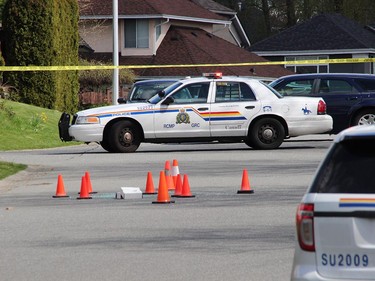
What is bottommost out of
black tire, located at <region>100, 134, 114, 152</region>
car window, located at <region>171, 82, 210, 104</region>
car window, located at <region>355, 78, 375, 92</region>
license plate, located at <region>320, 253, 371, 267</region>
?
black tire, located at <region>100, 134, 114, 152</region>

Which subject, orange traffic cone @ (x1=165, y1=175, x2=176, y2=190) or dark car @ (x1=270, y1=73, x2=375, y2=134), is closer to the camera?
orange traffic cone @ (x1=165, y1=175, x2=176, y2=190)

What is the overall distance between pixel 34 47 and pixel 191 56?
1880cm

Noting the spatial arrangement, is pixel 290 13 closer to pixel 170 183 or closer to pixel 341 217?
pixel 170 183

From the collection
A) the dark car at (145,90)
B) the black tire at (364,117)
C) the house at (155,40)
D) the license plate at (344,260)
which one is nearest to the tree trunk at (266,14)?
the house at (155,40)

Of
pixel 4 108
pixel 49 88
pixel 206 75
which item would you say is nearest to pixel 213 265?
pixel 206 75

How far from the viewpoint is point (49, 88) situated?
3794 cm

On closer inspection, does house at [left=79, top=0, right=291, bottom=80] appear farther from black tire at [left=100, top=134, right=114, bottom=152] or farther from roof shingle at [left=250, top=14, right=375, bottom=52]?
black tire at [left=100, top=134, right=114, bottom=152]

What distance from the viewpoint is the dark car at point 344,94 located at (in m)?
28.2

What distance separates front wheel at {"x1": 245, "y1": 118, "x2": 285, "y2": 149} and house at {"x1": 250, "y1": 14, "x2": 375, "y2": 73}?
41910 millimetres

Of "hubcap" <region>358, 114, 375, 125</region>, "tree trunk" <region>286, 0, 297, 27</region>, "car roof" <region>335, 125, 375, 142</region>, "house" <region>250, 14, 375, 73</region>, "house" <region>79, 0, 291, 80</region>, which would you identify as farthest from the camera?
"tree trunk" <region>286, 0, 297, 27</region>

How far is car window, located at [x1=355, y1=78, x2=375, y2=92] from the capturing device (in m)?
28.6

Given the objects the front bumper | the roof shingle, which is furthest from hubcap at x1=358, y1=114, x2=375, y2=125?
the roof shingle

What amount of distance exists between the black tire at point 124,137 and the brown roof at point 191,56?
1139 inches

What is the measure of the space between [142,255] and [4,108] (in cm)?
2152
